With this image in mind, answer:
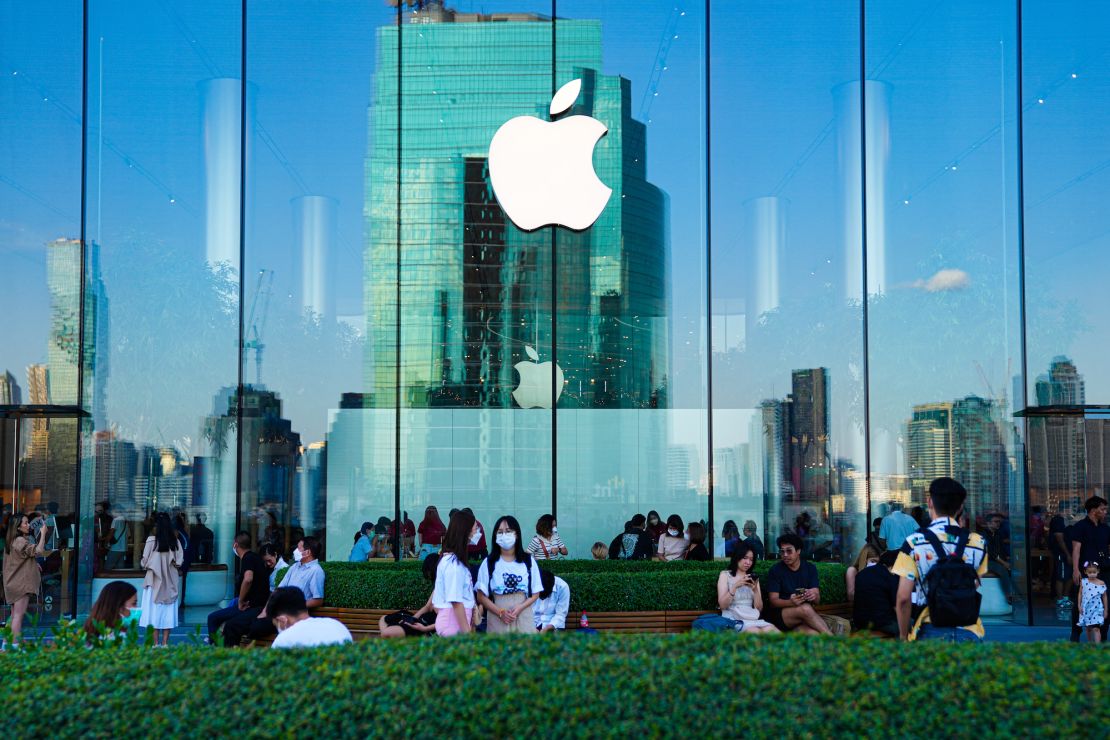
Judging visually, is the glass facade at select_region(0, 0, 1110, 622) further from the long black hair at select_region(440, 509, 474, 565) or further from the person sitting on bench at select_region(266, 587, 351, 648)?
the person sitting on bench at select_region(266, 587, 351, 648)

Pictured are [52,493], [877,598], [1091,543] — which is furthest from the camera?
[52,493]

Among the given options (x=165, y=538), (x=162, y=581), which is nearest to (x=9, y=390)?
(x=165, y=538)

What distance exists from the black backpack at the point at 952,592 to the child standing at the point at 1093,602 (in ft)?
15.6

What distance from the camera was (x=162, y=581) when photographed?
10.8 m

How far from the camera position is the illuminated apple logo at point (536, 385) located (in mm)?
13281

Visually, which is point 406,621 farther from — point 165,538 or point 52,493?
point 52,493

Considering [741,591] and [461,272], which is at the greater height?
[461,272]

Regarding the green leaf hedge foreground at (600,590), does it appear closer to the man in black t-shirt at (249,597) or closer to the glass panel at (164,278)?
the man in black t-shirt at (249,597)

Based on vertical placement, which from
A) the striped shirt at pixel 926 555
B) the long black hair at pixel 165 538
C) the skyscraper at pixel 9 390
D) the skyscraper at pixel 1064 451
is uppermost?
the skyscraper at pixel 9 390

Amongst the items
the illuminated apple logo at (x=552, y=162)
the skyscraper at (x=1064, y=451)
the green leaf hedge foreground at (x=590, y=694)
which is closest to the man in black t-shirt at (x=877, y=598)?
the green leaf hedge foreground at (x=590, y=694)

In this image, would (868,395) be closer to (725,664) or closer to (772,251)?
(772,251)

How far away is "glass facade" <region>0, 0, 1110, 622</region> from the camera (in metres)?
13.2

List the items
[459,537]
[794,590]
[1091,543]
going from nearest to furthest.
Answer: [459,537], [794,590], [1091,543]

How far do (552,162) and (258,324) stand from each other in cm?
428
